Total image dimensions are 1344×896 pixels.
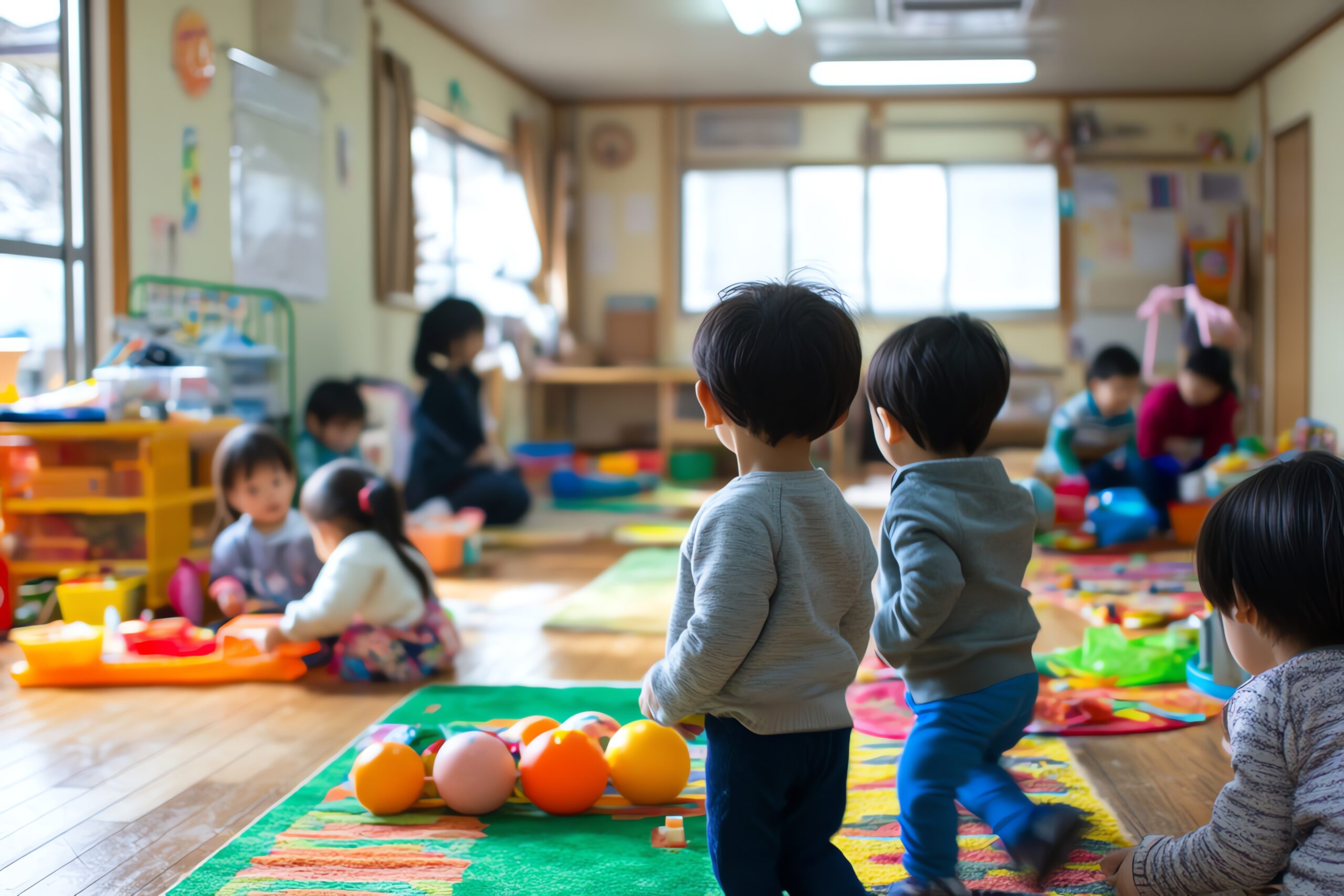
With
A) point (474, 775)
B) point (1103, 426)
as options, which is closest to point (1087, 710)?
point (474, 775)

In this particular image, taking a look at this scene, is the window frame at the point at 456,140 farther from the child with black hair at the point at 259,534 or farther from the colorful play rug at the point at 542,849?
the colorful play rug at the point at 542,849

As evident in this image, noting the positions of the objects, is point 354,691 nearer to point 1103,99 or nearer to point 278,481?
point 278,481

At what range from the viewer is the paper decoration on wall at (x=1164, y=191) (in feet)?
22.0

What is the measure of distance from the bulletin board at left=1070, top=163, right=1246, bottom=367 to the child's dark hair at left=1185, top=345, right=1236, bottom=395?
8.59 ft

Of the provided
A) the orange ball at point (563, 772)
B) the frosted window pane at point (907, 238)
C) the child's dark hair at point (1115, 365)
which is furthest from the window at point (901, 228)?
the orange ball at point (563, 772)

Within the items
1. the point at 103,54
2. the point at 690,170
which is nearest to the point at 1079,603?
the point at 103,54

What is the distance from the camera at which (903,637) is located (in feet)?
4.19

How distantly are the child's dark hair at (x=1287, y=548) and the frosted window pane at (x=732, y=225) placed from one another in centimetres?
598

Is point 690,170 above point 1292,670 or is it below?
above

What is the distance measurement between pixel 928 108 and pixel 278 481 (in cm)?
531

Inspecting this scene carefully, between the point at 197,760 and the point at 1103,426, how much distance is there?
3.42 m

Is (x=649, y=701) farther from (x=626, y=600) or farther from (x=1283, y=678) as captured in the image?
(x=626, y=600)

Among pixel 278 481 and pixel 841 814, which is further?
pixel 278 481

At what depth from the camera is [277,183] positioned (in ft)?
13.0
